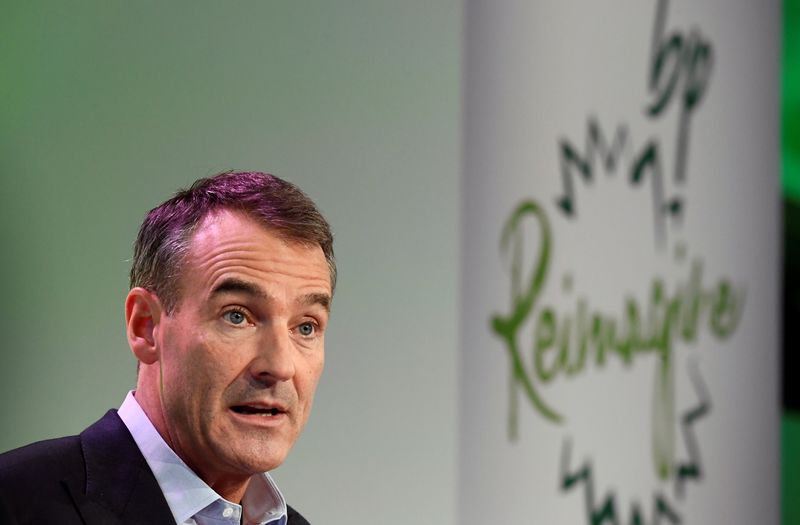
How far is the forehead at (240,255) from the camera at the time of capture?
1185mm

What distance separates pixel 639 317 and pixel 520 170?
62 cm

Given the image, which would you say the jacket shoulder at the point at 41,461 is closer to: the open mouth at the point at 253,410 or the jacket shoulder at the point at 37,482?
the jacket shoulder at the point at 37,482

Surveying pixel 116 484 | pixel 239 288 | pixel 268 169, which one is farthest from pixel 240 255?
pixel 268 169

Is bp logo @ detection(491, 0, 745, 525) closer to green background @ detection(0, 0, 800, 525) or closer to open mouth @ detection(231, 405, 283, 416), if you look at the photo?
green background @ detection(0, 0, 800, 525)

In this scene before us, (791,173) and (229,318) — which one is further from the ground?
(791,173)

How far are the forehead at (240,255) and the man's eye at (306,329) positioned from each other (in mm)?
41

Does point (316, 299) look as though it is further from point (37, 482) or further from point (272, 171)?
point (272, 171)

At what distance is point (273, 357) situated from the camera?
118 cm

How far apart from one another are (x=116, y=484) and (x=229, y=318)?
212mm

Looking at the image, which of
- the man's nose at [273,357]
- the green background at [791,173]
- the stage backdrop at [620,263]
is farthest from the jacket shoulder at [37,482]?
the green background at [791,173]

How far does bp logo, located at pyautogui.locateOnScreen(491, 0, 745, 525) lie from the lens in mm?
2795

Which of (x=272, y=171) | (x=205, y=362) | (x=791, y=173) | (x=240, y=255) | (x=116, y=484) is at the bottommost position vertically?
(x=116, y=484)

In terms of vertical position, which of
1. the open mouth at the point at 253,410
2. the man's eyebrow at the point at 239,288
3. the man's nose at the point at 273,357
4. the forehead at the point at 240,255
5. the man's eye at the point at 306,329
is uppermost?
the forehead at the point at 240,255

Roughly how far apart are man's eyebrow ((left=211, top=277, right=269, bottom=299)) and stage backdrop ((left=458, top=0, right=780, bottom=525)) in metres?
1.34
